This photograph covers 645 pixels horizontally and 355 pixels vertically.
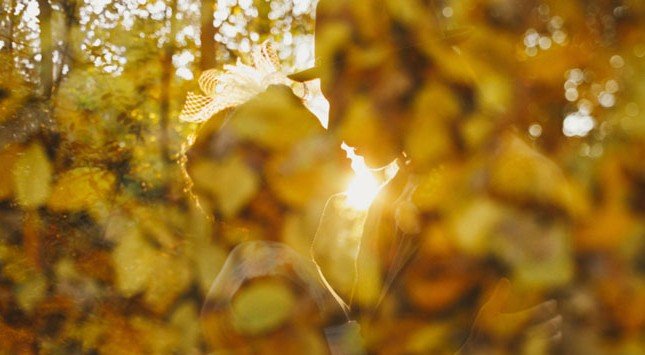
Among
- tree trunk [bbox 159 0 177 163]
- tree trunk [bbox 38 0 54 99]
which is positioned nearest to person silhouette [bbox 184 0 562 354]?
tree trunk [bbox 38 0 54 99]

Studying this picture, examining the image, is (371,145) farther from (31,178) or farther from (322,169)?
(31,178)

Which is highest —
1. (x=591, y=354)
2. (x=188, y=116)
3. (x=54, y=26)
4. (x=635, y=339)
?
(x=54, y=26)

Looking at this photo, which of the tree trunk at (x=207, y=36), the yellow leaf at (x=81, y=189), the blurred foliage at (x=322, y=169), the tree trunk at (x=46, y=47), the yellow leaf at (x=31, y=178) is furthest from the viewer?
the tree trunk at (x=207, y=36)

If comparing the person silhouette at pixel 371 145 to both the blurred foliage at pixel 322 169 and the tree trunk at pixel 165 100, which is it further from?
the tree trunk at pixel 165 100

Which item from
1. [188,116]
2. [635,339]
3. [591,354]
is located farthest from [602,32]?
[188,116]

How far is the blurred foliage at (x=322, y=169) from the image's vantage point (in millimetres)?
1820

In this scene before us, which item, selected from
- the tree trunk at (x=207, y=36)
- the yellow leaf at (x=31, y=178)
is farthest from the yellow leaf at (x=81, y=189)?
the tree trunk at (x=207, y=36)

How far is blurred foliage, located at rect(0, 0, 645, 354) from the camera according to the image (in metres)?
1.82

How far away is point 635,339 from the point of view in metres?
3.70

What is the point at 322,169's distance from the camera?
6.88 ft

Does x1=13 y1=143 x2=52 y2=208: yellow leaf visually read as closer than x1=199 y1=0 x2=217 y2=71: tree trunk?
Yes

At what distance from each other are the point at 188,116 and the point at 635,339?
263 cm

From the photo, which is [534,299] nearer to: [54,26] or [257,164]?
[257,164]

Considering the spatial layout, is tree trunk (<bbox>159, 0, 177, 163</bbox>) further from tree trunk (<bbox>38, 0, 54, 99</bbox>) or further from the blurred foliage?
tree trunk (<bbox>38, 0, 54, 99</bbox>)
